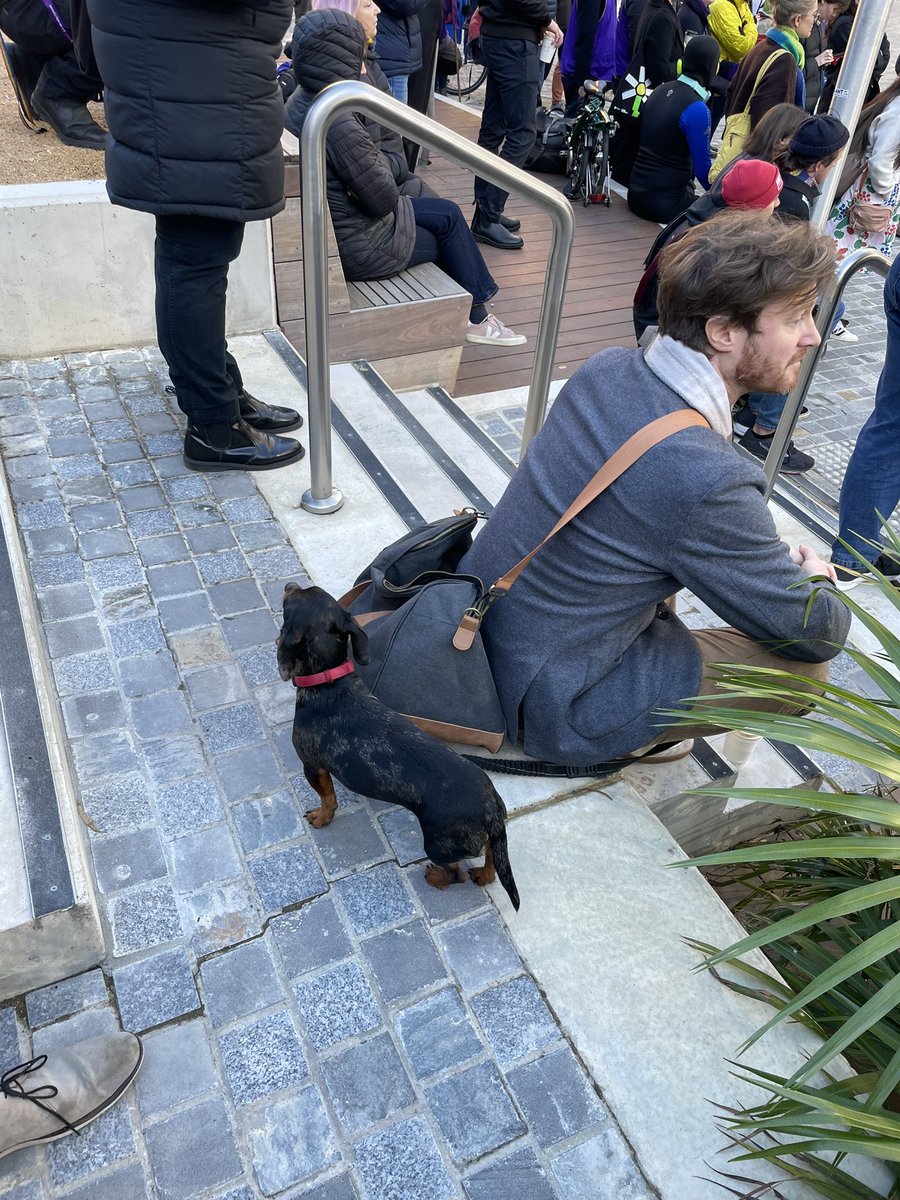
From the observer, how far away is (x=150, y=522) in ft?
9.88

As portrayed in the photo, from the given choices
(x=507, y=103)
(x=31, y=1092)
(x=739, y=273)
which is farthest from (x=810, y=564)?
(x=507, y=103)

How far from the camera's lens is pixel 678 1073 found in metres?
1.75

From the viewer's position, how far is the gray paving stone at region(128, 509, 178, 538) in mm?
2967

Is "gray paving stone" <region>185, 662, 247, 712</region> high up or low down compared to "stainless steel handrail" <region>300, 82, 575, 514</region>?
down

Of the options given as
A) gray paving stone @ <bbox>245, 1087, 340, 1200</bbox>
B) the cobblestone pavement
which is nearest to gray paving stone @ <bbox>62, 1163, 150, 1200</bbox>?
the cobblestone pavement

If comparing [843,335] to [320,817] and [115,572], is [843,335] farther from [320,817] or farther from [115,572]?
[320,817]

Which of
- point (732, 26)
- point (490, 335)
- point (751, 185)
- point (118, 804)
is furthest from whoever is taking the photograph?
point (732, 26)

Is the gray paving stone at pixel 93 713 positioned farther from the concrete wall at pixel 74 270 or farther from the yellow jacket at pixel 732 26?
the yellow jacket at pixel 732 26

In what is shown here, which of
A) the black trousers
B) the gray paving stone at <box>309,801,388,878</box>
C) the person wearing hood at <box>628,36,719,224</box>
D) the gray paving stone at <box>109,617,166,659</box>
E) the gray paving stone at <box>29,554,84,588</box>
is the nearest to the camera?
the gray paving stone at <box>309,801,388,878</box>

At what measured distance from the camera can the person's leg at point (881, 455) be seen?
3.57m

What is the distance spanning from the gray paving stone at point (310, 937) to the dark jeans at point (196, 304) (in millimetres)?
1863

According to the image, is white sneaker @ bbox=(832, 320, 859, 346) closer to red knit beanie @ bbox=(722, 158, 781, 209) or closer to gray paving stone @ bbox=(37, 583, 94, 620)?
red knit beanie @ bbox=(722, 158, 781, 209)

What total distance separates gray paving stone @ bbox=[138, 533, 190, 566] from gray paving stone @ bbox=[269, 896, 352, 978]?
1311mm

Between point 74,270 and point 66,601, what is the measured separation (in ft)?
5.78
